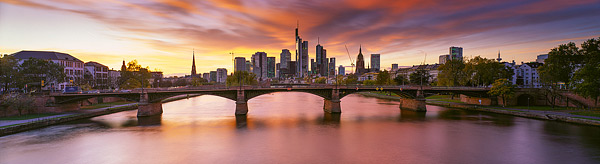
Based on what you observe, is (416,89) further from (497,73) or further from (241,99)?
(241,99)

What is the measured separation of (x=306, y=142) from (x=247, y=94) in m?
31.7

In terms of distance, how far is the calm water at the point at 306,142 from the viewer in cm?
3130

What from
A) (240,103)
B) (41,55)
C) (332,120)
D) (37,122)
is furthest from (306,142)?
(41,55)

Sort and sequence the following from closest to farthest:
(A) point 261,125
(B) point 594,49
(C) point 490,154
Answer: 1. (C) point 490,154
2. (A) point 261,125
3. (B) point 594,49

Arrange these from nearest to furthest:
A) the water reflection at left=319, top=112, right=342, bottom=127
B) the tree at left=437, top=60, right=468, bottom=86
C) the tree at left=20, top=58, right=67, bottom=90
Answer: the water reflection at left=319, top=112, right=342, bottom=127
the tree at left=20, top=58, right=67, bottom=90
the tree at left=437, top=60, right=468, bottom=86

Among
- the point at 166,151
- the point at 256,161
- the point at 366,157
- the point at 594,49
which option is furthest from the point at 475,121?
the point at 166,151

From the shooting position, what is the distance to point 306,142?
128 feet

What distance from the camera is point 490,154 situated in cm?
3288

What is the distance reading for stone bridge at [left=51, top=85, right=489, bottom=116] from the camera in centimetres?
6053

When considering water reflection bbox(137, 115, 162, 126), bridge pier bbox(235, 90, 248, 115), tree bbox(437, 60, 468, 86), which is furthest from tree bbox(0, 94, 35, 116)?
tree bbox(437, 60, 468, 86)

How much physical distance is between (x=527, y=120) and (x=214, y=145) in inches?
2231

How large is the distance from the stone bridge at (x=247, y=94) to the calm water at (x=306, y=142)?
7.24 m

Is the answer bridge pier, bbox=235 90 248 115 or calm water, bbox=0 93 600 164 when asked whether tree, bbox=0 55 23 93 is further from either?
bridge pier, bbox=235 90 248 115

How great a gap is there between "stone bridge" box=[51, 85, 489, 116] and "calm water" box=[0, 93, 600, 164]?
7.24 m
